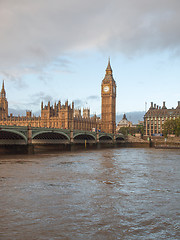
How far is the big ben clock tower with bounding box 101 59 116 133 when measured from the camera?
519ft

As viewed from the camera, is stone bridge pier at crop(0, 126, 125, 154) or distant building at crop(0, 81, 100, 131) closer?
stone bridge pier at crop(0, 126, 125, 154)

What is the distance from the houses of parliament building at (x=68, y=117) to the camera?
119250mm

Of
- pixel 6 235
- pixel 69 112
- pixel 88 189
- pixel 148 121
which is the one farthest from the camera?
pixel 148 121

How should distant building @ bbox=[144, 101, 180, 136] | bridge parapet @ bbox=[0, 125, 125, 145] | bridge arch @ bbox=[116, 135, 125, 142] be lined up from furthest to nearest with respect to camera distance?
distant building @ bbox=[144, 101, 180, 136] → bridge arch @ bbox=[116, 135, 125, 142] → bridge parapet @ bbox=[0, 125, 125, 145]

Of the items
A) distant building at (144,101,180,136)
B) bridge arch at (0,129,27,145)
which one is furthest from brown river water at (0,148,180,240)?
distant building at (144,101,180,136)

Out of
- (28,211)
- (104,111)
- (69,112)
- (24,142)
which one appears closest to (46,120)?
(69,112)

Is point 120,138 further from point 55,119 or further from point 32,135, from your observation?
point 32,135

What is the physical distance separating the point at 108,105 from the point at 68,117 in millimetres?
47918

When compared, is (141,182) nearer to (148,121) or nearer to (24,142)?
(24,142)

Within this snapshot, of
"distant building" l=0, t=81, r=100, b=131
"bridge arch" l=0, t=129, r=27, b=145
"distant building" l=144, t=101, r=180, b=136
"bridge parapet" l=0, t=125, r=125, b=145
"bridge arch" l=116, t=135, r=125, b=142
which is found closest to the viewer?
"bridge parapet" l=0, t=125, r=125, b=145

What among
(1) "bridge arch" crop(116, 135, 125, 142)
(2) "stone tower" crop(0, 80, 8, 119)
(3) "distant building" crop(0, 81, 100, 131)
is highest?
(2) "stone tower" crop(0, 80, 8, 119)

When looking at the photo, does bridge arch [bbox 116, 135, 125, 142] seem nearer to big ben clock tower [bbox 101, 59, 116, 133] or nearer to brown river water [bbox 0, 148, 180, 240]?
big ben clock tower [bbox 101, 59, 116, 133]

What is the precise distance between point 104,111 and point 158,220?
493 ft

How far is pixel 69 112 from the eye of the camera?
11888 cm
